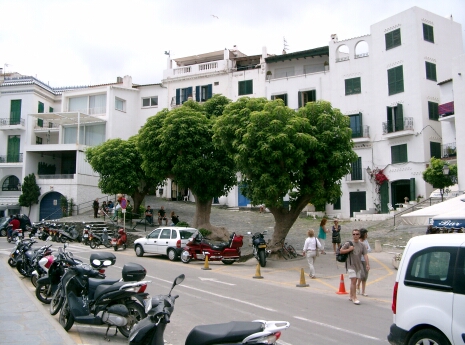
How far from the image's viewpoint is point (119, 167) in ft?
106

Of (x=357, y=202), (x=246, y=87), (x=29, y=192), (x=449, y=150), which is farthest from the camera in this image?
(x=246, y=87)

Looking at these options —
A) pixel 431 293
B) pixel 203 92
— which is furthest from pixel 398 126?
pixel 431 293

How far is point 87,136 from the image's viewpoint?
45.0m

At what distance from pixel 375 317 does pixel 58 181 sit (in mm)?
35722

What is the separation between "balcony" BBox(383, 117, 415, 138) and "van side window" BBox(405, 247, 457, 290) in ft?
91.8

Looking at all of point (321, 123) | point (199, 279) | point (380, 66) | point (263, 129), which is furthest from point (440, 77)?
point (199, 279)

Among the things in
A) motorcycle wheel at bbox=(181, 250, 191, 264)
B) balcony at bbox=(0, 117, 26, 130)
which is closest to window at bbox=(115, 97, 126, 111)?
balcony at bbox=(0, 117, 26, 130)

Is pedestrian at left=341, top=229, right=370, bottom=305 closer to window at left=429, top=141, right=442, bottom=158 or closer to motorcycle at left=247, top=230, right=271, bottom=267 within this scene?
motorcycle at left=247, top=230, right=271, bottom=267

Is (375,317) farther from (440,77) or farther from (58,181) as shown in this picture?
(58,181)

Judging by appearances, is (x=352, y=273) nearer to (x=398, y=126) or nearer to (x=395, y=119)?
(x=398, y=126)

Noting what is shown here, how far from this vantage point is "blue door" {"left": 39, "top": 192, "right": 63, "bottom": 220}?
131ft

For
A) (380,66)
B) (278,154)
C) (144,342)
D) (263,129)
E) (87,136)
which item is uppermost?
(380,66)

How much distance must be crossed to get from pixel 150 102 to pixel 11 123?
1449cm

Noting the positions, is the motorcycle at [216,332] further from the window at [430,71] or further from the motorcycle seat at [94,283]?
the window at [430,71]
